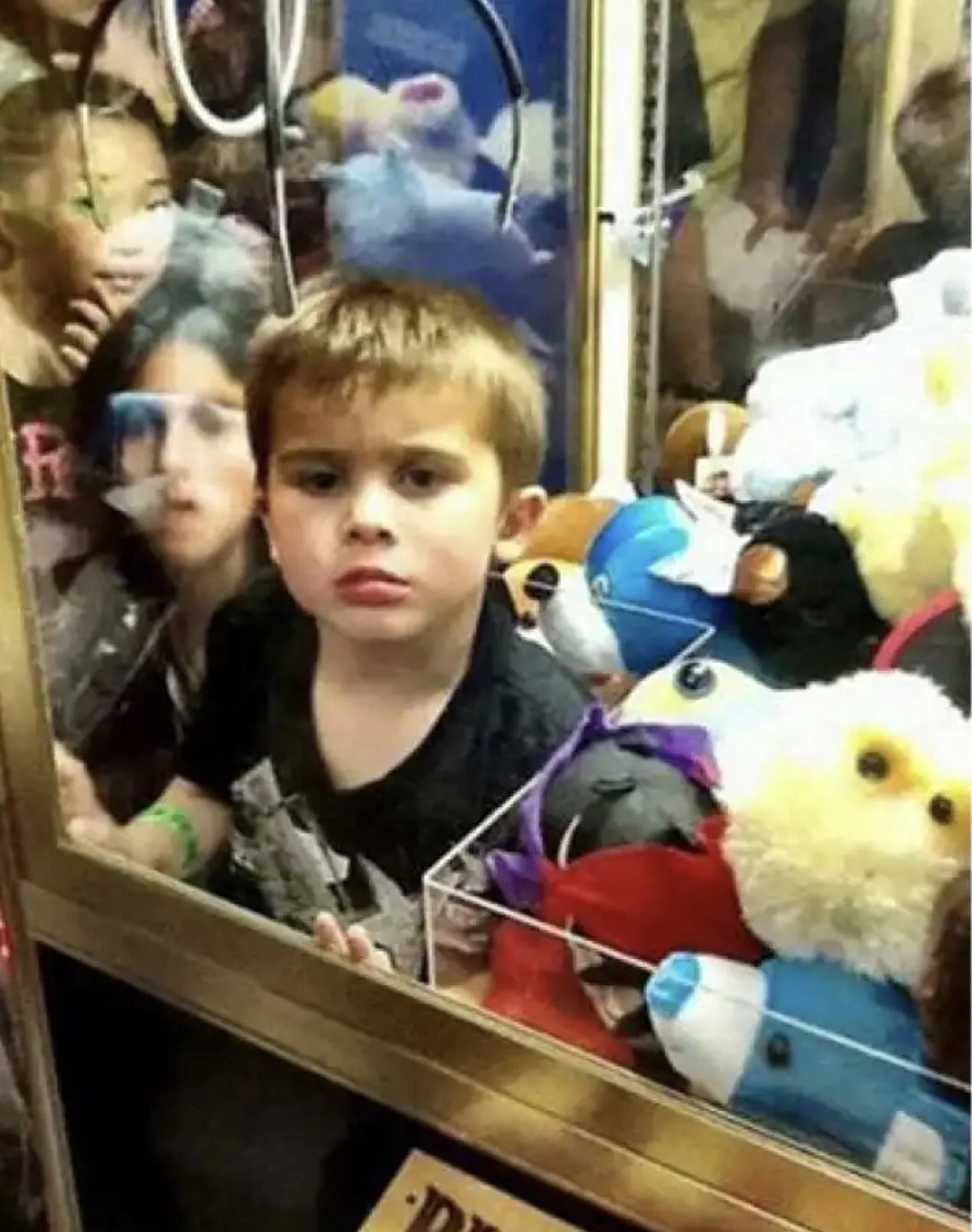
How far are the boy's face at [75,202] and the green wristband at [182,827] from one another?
8.6 inches

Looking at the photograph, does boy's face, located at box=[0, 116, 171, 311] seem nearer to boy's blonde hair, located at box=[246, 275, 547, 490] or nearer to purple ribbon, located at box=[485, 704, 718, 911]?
boy's blonde hair, located at box=[246, 275, 547, 490]

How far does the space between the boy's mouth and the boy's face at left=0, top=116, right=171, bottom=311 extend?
167mm

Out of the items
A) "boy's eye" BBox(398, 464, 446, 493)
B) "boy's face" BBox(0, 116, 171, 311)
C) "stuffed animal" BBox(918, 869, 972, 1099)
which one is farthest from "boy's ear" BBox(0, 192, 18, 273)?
"stuffed animal" BBox(918, 869, 972, 1099)

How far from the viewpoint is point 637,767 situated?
0.71 metres

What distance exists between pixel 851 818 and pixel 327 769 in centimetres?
24

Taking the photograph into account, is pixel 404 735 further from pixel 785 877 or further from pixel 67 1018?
pixel 67 1018

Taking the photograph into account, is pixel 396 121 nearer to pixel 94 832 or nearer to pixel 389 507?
pixel 389 507

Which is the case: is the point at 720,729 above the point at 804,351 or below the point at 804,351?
below

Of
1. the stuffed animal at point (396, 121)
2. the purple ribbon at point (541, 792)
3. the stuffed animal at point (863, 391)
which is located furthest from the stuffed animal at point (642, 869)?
the stuffed animal at point (396, 121)

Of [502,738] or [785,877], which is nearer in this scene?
[785,877]

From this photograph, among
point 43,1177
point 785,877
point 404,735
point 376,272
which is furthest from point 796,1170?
point 43,1177

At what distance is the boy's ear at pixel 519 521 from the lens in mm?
739

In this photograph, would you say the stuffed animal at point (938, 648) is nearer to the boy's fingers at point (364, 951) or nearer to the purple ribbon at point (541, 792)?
the purple ribbon at point (541, 792)

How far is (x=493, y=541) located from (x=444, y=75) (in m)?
0.17
